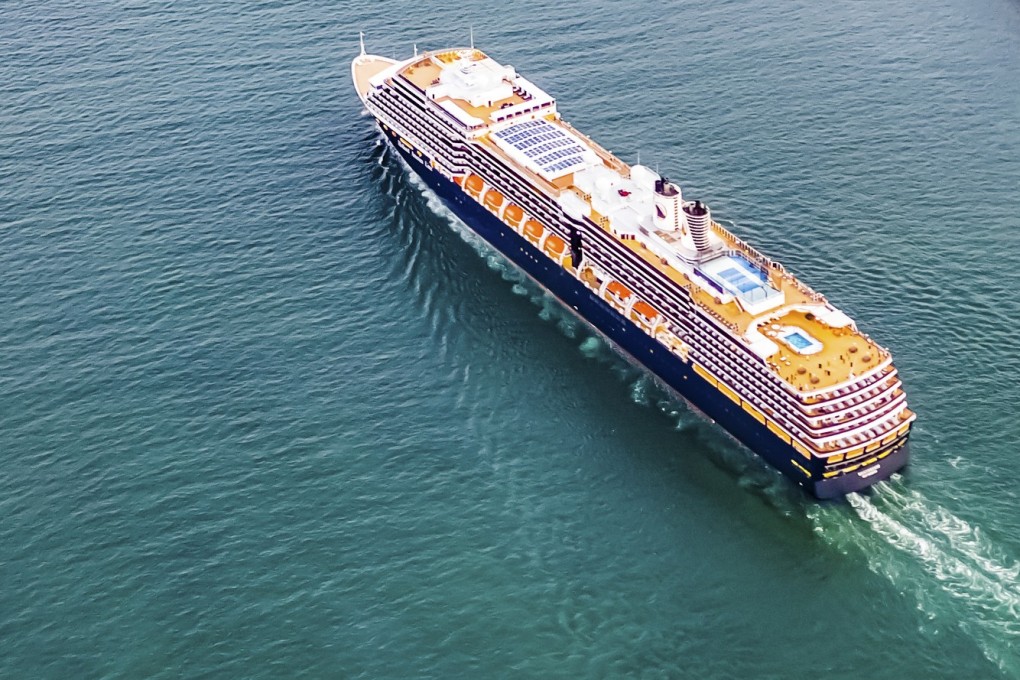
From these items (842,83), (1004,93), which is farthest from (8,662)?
(1004,93)

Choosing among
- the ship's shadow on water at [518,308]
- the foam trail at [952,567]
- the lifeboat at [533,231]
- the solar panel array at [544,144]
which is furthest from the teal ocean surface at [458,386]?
the solar panel array at [544,144]

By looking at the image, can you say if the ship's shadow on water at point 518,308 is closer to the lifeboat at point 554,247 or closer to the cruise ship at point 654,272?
the cruise ship at point 654,272

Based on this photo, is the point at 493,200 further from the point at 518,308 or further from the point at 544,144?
the point at 518,308

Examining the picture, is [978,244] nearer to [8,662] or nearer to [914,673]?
[914,673]

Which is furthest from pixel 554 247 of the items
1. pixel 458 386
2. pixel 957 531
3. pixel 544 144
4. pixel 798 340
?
pixel 957 531

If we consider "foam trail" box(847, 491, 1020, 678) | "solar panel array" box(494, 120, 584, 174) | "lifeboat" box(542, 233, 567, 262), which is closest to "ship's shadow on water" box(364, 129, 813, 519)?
"lifeboat" box(542, 233, 567, 262)

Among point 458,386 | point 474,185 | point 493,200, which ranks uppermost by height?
point 474,185

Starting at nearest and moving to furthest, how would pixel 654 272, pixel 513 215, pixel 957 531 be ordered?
pixel 957 531
pixel 654 272
pixel 513 215
